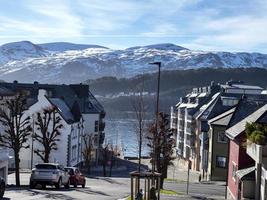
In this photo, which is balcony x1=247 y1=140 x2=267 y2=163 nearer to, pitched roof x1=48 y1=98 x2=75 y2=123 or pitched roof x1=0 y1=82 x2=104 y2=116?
pitched roof x1=48 y1=98 x2=75 y2=123

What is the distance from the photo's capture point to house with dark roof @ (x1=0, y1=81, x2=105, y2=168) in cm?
7756

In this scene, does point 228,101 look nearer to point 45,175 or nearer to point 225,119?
point 225,119

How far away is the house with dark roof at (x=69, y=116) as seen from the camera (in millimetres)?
77562

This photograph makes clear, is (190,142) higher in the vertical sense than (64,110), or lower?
lower

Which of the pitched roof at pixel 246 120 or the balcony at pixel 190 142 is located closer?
the pitched roof at pixel 246 120

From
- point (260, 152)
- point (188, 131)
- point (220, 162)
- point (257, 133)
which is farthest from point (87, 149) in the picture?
point (257, 133)

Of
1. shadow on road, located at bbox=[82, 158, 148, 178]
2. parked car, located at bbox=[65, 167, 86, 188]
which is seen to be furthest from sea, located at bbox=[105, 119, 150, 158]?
parked car, located at bbox=[65, 167, 86, 188]

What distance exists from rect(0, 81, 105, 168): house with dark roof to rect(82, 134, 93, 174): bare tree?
23.4 inches

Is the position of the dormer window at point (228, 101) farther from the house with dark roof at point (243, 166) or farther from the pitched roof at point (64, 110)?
the house with dark roof at point (243, 166)

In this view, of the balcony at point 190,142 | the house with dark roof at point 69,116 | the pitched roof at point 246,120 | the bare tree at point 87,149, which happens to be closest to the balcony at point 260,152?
the pitched roof at point 246,120

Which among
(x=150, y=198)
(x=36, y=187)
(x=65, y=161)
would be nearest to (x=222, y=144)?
(x=65, y=161)

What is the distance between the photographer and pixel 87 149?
87688 millimetres

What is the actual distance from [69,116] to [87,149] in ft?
23.6

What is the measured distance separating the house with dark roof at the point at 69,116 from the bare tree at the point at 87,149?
594 mm
